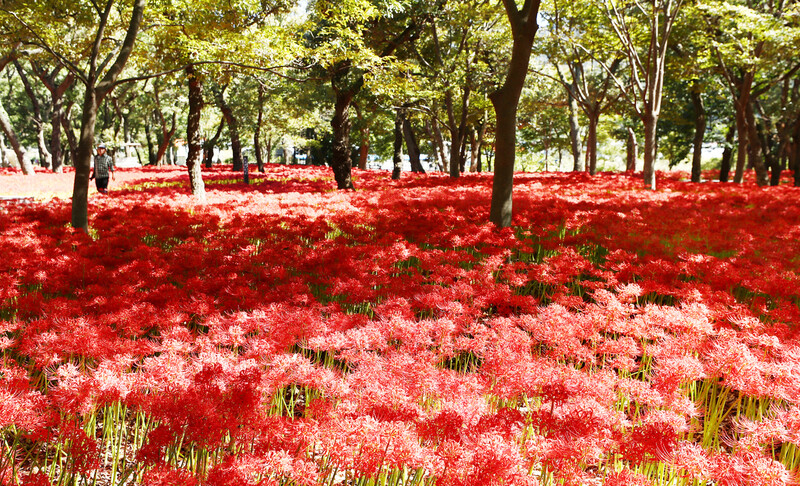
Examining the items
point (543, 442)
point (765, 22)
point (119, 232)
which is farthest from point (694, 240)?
point (765, 22)

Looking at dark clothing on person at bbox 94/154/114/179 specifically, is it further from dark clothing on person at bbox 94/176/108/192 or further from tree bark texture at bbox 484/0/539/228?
tree bark texture at bbox 484/0/539/228

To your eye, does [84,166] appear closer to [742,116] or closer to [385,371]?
[385,371]

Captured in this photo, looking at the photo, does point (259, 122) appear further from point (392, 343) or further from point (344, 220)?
point (392, 343)

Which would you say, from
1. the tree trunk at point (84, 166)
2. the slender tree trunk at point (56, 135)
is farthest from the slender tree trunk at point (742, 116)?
the slender tree trunk at point (56, 135)

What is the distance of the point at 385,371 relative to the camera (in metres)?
2.54

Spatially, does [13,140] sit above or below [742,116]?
below

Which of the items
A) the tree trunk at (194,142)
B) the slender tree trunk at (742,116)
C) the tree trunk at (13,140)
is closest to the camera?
the tree trunk at (194,142)

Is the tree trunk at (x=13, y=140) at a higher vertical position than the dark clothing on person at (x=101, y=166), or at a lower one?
higher

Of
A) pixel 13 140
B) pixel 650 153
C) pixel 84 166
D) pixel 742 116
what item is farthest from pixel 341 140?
pixel 13 140

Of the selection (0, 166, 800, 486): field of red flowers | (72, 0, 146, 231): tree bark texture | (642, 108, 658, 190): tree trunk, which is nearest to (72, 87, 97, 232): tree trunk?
(72, 0, 146, 231): tree bark texture

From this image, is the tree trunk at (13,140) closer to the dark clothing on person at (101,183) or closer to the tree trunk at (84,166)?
the dark clothing on person at (101,183)

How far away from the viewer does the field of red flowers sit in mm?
1956

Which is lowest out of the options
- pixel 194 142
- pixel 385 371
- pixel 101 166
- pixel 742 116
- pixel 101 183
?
pixel 385 371

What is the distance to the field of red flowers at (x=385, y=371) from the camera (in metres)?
1.96
